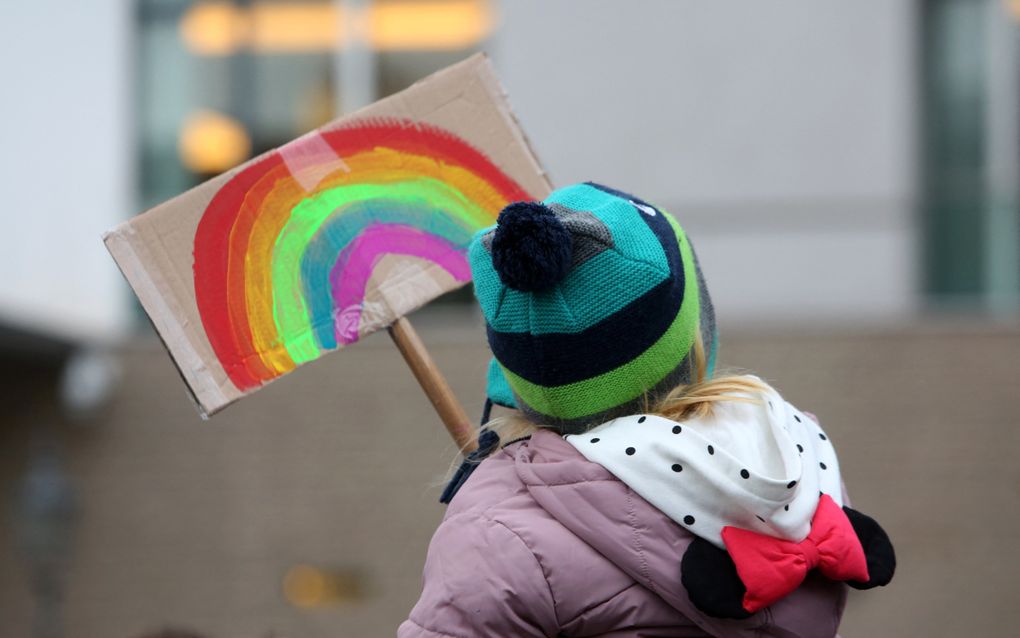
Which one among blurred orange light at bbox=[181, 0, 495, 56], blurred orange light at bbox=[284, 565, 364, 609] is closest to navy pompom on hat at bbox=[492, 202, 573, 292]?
blurred orange light at bbox=[284, 565, 364, 609]

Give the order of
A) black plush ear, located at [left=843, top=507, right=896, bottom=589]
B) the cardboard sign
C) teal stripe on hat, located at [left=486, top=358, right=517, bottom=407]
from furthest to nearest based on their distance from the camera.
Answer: the cardboard sign → teal stripe on hat, located at [left=486, top=358, right=517, bottom=407] → black plush ear, located at [left=843, top=507, right=896, bottom=589]

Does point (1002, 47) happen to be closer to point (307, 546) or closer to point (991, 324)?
point (991, 324)

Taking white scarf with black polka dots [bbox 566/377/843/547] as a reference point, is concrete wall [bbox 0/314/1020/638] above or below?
below

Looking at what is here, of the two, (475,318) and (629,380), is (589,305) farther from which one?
(475,318)

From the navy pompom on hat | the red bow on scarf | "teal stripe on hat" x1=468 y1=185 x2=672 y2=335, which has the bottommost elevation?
the red bow on scarf

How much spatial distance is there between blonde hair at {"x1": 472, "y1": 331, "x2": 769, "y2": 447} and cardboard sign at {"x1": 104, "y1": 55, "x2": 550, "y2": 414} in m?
0.58

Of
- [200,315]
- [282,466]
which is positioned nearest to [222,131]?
[282,466]

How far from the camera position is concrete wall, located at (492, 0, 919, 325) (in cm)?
816

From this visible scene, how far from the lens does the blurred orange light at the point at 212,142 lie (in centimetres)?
893

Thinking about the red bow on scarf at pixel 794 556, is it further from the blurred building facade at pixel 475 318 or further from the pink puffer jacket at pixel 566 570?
the blurred building facade at pixel 475 318

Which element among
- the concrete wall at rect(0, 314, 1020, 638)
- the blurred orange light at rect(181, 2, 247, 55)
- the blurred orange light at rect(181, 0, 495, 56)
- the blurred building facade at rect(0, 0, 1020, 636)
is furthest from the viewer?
the blurred orange light at rect(181, 2, 247, 55)

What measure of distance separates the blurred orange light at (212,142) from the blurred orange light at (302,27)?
0.46m

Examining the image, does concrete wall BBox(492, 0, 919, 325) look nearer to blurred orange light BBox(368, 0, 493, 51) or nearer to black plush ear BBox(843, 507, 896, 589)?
blurred orange light BBox(368, 0, 493, 51)

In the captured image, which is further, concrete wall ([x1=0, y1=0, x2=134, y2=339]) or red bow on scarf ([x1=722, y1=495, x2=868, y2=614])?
concrete wall ([x1=0, y1=0, x2=134, y2=339])
